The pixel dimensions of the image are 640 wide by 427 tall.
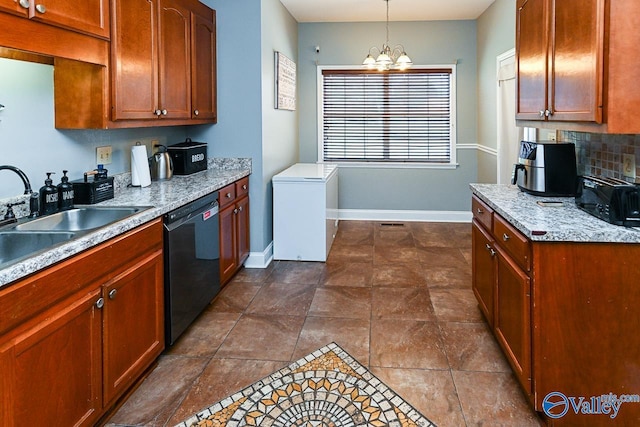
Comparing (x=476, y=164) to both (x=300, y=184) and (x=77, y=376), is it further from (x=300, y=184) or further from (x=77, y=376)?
(x=77, y=376)

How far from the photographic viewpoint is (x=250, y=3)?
4004mm

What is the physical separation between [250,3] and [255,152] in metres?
1.25

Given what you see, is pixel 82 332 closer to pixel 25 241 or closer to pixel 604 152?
pixel 25 241

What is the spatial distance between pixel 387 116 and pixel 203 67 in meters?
3.04

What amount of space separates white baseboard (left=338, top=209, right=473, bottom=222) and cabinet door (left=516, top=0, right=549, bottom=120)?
10.8 feet

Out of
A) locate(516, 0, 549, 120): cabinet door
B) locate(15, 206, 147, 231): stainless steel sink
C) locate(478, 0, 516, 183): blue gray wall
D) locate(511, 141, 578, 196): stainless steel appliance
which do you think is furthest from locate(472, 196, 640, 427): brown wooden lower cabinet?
locate(478, 0, 516, 183): blue gray wall

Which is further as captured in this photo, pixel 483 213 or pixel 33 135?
pixel 483 213

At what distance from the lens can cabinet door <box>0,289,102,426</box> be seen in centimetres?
143

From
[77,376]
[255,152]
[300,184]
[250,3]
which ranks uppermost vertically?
[250,3]

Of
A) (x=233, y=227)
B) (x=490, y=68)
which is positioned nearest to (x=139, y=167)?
(x=233, y=227)

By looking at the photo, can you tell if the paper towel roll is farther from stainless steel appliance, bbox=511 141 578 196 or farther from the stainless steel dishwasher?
stainless steel appliance, bbox=511 141 578 196

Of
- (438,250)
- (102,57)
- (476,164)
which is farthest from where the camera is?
(476,164)

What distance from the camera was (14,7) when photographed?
1748 mm

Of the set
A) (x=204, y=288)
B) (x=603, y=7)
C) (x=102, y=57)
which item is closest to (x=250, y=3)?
(x=102, y=57)
